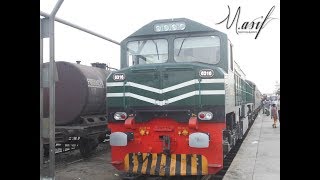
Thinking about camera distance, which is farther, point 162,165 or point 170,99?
point 170,99

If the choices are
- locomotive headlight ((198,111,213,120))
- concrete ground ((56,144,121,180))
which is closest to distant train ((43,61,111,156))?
concrete ground ((56,144,121,180))

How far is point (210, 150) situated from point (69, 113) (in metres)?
4.90

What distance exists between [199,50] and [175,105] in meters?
1.46

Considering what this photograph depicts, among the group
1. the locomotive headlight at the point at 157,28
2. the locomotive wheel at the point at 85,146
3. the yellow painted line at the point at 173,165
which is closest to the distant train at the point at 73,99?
the locomotive wheel at the point at 85,146

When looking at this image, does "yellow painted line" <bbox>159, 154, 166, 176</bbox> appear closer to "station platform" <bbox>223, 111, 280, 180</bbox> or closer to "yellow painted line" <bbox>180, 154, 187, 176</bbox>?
"yellow painted line" <bbox>180, 154, 187, 176</bbox>

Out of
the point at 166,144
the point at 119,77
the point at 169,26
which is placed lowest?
the point at 166,144

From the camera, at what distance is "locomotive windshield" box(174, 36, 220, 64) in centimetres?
838

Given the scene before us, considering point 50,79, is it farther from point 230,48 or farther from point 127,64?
point 230,48

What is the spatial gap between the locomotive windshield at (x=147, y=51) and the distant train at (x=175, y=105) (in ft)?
0.08

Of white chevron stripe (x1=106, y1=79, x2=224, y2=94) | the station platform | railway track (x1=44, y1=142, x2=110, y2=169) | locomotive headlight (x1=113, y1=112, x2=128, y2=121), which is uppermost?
white chevron stripe (x1=106, y1=79, x2=224, y2=94)

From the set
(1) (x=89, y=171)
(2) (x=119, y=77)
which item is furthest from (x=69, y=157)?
(2) (x=119, y=77)

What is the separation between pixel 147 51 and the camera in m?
8.82

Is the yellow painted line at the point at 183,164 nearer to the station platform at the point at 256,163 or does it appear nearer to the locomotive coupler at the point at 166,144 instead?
the locomotive coupler at the point at 166,144

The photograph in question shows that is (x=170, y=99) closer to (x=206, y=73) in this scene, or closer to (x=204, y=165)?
(x=206, y=73)
